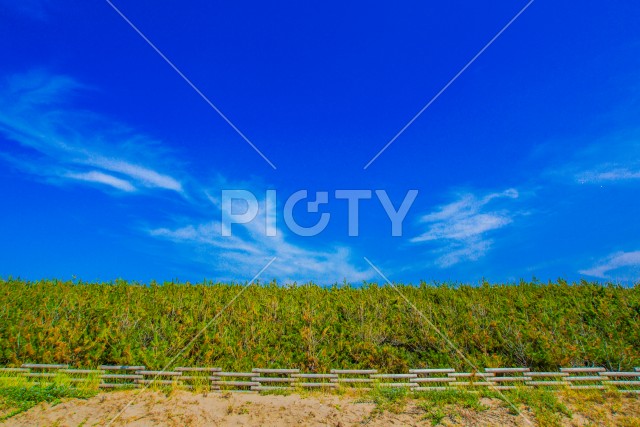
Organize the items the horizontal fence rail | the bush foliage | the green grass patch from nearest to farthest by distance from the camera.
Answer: the green grass patch
the horizontal fence rail
the bush foliage

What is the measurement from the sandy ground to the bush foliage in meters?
1.31

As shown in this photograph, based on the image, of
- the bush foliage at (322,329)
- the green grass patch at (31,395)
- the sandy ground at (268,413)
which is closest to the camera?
the sandy ground at (268,413)

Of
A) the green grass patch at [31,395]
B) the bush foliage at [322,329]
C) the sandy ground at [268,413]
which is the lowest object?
the sandy ground at [268,413]

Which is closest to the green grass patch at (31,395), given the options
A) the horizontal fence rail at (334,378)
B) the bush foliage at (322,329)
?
the horizontal fence rail at (334,378)

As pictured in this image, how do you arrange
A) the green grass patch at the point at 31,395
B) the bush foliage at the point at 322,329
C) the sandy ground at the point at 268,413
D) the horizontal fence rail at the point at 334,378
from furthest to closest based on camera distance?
the bush foliage at the point at 322,329 → the horizontal fence rail at the point at 334,378 → the green grass patch at the point at 31,395 → the sandy ground at the point at 268,413

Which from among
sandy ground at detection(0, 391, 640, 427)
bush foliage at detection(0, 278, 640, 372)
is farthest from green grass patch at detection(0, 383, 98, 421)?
bush foliage at detection(0, 278, 640, 372)

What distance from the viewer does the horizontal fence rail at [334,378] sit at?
357 inches

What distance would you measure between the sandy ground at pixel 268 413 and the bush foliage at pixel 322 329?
1.31 m

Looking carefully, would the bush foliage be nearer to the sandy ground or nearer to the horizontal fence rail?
the horizontal fence rail

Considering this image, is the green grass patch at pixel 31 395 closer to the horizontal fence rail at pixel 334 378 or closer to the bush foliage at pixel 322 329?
the horizontal fence rail at pixel 334 378

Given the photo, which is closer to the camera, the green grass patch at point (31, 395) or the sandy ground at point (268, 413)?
the sandy ground at point (268, 413)

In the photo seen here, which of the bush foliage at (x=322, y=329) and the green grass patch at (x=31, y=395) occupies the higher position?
the bush foliage at (x=322, y=329)

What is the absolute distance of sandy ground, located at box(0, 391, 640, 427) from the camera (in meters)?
7.80

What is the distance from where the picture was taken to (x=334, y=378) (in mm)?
9195
